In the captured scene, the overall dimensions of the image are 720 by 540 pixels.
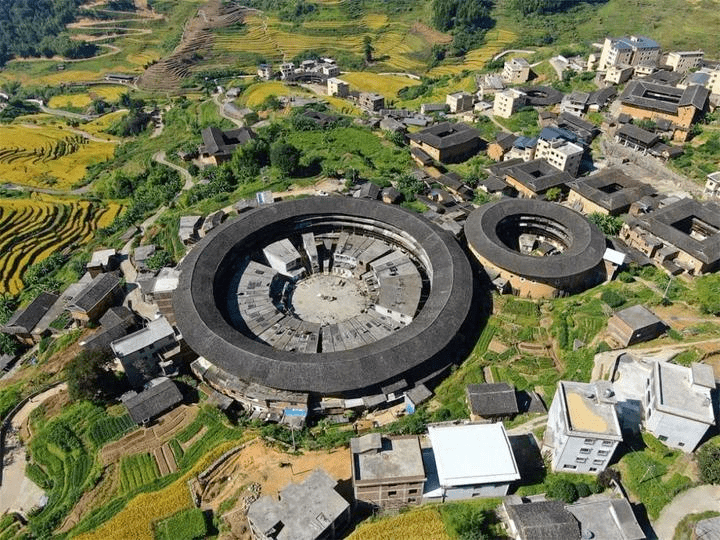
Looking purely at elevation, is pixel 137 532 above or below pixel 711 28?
below

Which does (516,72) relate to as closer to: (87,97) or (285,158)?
(285,158)

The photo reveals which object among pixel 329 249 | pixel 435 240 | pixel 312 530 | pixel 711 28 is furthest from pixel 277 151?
pixel 711 28

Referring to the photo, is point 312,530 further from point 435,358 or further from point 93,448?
point 93,448

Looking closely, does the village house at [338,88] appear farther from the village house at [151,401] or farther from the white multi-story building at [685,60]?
the village house at [151,401]

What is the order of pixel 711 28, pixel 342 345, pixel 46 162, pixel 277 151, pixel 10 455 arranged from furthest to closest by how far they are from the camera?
pixel 711 28, pixel 46 162, pixel 277 151, pixel 342 345, pixel 10 455

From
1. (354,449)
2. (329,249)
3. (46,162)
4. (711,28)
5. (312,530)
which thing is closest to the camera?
(312,530)

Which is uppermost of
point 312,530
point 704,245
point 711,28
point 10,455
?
point 711,28
